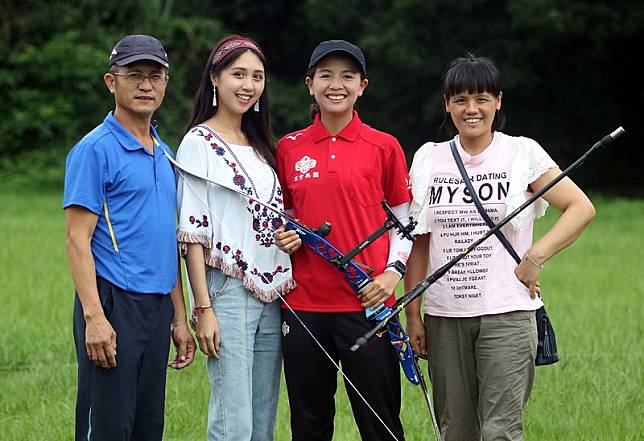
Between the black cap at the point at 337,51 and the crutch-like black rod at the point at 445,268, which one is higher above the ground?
the black cap at the point at 337,51

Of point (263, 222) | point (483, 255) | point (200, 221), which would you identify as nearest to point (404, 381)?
point (483, 255)

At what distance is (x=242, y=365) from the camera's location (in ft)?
12.6

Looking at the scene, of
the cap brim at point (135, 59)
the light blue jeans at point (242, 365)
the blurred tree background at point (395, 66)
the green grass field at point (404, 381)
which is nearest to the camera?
the cap brim at point (135, 59)

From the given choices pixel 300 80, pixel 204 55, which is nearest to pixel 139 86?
pixel 204 55

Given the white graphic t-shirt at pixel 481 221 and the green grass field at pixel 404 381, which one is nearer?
the white graphic t-shirt at pixel 481 221

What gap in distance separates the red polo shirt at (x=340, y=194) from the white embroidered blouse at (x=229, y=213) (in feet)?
0.32

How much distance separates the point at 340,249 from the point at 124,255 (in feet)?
2.58

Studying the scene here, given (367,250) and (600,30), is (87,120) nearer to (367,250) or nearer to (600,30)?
Answer: (600,30)

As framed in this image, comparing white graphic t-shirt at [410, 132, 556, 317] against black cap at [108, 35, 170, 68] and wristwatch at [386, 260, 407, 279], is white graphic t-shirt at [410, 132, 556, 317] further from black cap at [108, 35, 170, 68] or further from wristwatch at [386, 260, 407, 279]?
black cap at [108, 35, 170, 68]

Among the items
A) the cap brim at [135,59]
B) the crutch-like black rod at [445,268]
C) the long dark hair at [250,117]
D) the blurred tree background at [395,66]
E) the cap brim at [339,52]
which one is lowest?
the crutch-like black rod at [445,268]

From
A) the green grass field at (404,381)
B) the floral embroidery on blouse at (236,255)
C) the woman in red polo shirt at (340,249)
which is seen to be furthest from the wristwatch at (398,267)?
the green grass field at (404,381)

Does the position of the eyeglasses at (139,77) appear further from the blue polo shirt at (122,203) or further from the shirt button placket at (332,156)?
the shirt button placket at (332,156)

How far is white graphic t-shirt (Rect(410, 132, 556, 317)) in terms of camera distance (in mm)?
3857

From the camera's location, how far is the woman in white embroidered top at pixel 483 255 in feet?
12.6
